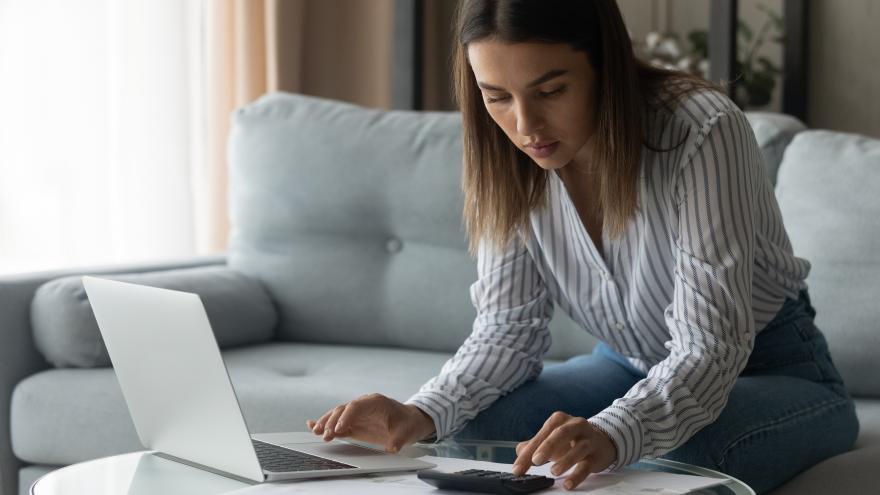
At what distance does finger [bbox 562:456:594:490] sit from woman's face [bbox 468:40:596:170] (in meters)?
0.36

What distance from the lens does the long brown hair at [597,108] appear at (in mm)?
1156

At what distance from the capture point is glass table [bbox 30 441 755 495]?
3.28ft

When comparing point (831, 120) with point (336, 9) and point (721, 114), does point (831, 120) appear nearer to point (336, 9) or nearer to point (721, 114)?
point (336, 9)

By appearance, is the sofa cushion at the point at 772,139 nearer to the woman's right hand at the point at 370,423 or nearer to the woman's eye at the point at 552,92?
the woman's eye at the point at 552,92

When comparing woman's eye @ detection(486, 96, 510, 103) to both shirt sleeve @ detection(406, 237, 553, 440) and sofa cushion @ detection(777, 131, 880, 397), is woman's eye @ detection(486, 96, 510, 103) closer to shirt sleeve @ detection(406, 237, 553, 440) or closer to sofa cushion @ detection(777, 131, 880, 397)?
shirt sleeve @ detection(406, 237, 553, 440)

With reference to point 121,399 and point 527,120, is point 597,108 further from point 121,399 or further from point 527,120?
point 121,399

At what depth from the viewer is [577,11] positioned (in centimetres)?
116

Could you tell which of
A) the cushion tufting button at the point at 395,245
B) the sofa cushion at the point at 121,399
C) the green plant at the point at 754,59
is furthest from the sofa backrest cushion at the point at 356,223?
the green plant at the point at 754,59

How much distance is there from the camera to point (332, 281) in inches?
84.3

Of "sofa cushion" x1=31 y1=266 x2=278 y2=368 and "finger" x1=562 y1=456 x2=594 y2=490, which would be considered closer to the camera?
"finger" x1=562 y1=456 x2=594 y2=490

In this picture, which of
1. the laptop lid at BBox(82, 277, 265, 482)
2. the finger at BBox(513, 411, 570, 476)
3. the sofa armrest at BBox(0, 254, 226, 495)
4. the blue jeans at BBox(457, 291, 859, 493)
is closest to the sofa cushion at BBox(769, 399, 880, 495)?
the blue jeans at BBox(457, 291, 859, 493)

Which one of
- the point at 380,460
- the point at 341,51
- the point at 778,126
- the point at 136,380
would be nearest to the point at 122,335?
the point at 136,380

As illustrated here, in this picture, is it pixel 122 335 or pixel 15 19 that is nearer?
pixel 122 335

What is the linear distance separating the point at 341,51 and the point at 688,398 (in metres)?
2.35
